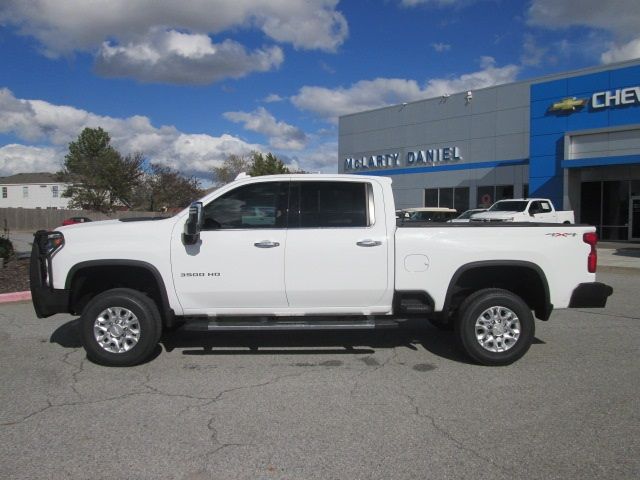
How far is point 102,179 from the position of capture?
182 feet

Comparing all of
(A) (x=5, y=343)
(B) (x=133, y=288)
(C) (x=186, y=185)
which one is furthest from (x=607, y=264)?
A: (C) (x=186, y=185)

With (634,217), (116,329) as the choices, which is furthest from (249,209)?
(634,217)

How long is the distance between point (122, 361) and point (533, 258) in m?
4.38

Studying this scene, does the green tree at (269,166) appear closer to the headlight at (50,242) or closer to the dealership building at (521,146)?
the dealership building at (521,146)

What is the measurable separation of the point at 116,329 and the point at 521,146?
30113 mm

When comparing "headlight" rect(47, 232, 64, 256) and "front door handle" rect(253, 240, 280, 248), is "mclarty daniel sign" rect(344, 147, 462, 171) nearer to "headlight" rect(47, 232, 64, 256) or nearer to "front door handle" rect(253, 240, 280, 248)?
"front door handle" rect(253, 240, 280, 248)

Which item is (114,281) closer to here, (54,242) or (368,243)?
(54,242)

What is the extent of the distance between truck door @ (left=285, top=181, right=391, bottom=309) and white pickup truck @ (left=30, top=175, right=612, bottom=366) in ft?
0.03

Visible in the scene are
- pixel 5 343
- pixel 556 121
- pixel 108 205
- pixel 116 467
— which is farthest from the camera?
pixel 108 205

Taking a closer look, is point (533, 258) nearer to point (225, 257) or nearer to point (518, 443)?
point (518, 443)

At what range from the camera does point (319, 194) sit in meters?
5.91

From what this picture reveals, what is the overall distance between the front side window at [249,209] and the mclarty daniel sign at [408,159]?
30414 millimetres

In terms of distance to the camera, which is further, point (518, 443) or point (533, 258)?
point (533, 258)

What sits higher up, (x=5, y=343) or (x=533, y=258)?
(x=533, y=258)
